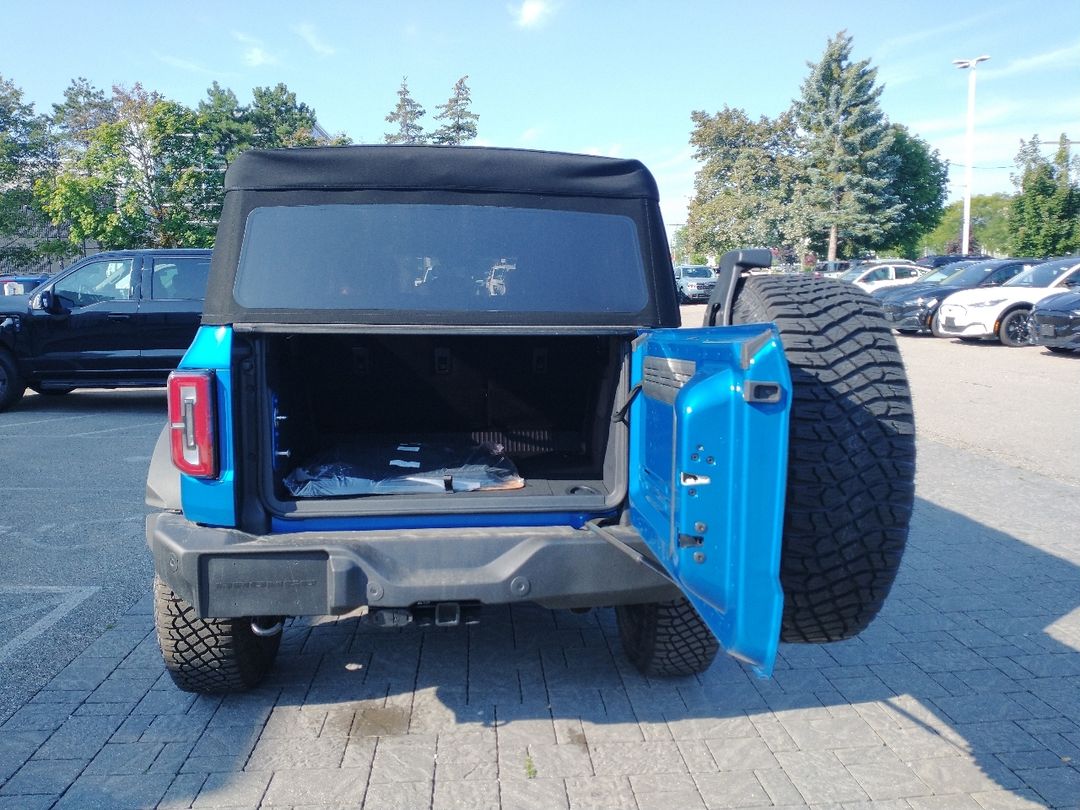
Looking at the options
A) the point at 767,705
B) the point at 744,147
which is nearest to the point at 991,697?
the point at 767,705

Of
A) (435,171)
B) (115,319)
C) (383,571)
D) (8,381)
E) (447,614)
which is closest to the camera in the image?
(383,571)

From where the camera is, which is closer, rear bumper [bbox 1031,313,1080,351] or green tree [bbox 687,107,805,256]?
rear bumper [bbox 1031,313,1080,351]

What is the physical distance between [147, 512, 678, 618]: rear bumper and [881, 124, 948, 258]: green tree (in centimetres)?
5175

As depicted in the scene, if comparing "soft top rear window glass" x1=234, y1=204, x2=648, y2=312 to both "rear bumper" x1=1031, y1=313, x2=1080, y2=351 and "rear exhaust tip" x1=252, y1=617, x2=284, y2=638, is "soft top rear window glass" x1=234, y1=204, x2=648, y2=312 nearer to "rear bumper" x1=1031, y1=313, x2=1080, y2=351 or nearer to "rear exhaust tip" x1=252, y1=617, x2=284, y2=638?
"rear exhaust tip" x1=252, y1=617, x2=284, y2=638

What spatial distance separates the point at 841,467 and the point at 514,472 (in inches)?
69.5

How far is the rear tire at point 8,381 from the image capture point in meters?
10.7

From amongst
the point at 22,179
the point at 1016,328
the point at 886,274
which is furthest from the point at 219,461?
the point at 22,179

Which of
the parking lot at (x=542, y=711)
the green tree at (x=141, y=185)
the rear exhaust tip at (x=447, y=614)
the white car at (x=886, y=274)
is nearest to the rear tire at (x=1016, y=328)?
the white car at (x=886, y=274)

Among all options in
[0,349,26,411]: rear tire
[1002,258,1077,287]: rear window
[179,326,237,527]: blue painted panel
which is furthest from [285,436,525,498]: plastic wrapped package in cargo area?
[1002,258,1077,287]: rear window

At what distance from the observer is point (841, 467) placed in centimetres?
246

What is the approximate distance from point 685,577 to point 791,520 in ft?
1.14

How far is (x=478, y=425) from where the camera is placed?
4.76 meters

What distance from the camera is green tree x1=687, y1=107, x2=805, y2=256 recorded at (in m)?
50.4

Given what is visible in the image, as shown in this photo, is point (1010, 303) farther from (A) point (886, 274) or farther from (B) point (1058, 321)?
(A) point (886, 274)
